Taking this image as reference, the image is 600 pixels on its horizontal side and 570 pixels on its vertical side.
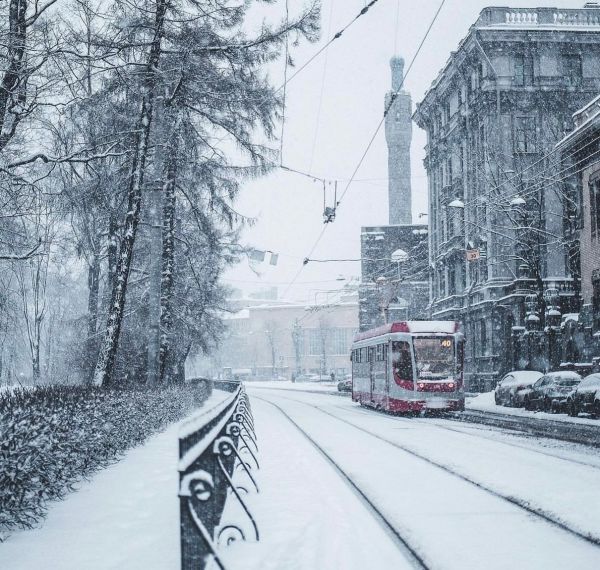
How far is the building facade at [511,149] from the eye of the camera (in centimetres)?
3697

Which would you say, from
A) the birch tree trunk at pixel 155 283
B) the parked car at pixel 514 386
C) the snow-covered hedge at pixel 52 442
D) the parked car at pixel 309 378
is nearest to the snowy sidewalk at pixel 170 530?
the snow-covered hedge at pixel 52 442

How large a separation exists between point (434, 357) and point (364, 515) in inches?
634

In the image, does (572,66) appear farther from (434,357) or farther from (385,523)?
(385,523)

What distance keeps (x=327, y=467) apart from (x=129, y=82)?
989cm

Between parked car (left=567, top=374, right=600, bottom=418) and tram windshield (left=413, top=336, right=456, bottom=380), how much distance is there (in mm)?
3700

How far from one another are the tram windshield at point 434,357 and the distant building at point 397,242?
43.6m

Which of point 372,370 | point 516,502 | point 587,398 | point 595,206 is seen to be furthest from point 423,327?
point 516,502

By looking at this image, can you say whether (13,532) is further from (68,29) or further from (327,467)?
(68,29)

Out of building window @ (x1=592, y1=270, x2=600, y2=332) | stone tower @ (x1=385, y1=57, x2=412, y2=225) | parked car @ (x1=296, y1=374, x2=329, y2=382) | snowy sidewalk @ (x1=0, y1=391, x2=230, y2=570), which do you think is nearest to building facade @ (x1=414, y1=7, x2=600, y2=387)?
building window @ (x1=592, y1=270, x2=600, y2=332)

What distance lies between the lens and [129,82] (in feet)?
52.4

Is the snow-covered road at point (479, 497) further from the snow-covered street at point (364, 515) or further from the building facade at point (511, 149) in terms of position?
the building facade at point (511, 149)

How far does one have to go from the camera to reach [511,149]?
39.6m

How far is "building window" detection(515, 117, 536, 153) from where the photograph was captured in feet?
131

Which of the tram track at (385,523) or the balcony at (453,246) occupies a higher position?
the balcony at (453,246)
